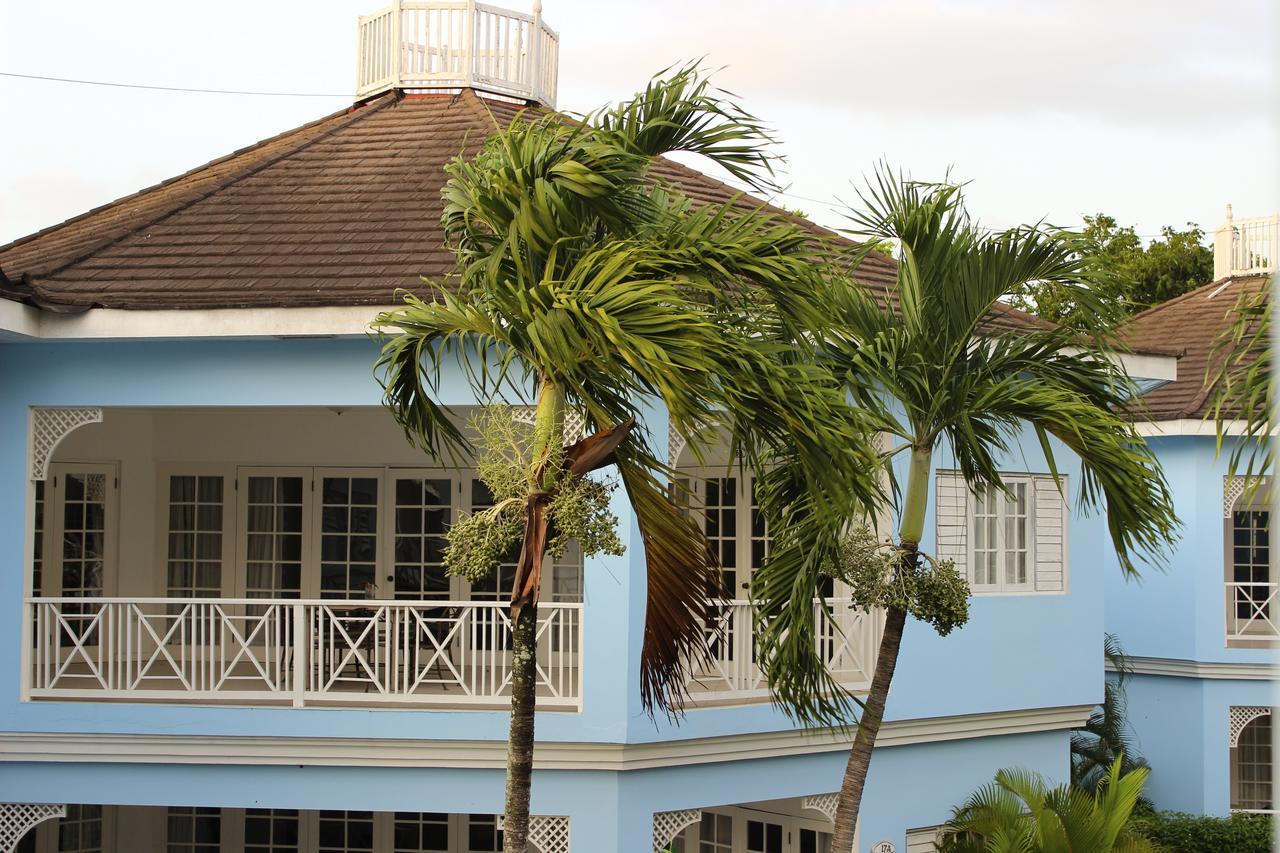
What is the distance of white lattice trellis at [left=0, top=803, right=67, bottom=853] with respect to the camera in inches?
437

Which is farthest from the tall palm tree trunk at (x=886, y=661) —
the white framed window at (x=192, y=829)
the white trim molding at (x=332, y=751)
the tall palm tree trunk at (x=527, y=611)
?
the white framed window at (x=192, y=829)

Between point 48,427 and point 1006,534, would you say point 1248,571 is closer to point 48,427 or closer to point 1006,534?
point 1006,534

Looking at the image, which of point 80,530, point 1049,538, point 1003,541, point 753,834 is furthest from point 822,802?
point 80,530

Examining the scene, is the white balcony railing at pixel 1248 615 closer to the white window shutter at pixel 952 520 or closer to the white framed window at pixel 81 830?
the white window shutter at pixel 952 520

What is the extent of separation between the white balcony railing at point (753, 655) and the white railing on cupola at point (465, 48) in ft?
20.8

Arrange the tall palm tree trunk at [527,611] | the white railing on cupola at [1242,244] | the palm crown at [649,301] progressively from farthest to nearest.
→ the white railing on cupola at [1242,244], the tall palm tree trunk at [527,611], the palm crown at [649,301]

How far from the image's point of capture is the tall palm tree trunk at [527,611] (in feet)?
21.8

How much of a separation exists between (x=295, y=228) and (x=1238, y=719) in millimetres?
14517

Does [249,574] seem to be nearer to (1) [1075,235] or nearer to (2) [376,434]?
(2) [376,434]

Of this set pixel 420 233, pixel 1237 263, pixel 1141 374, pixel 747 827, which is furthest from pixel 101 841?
pixel 1237 263

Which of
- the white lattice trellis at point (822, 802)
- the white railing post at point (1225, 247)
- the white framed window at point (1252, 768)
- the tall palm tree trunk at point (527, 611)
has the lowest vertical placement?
the white framed window at point (1252, 768)

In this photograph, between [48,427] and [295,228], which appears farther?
[295,228]

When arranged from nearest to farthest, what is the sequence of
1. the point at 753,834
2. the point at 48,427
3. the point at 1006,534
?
the point at 48,427
the point at 1006,534
the point at 753,834

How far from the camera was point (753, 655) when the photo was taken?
11.4 metres
